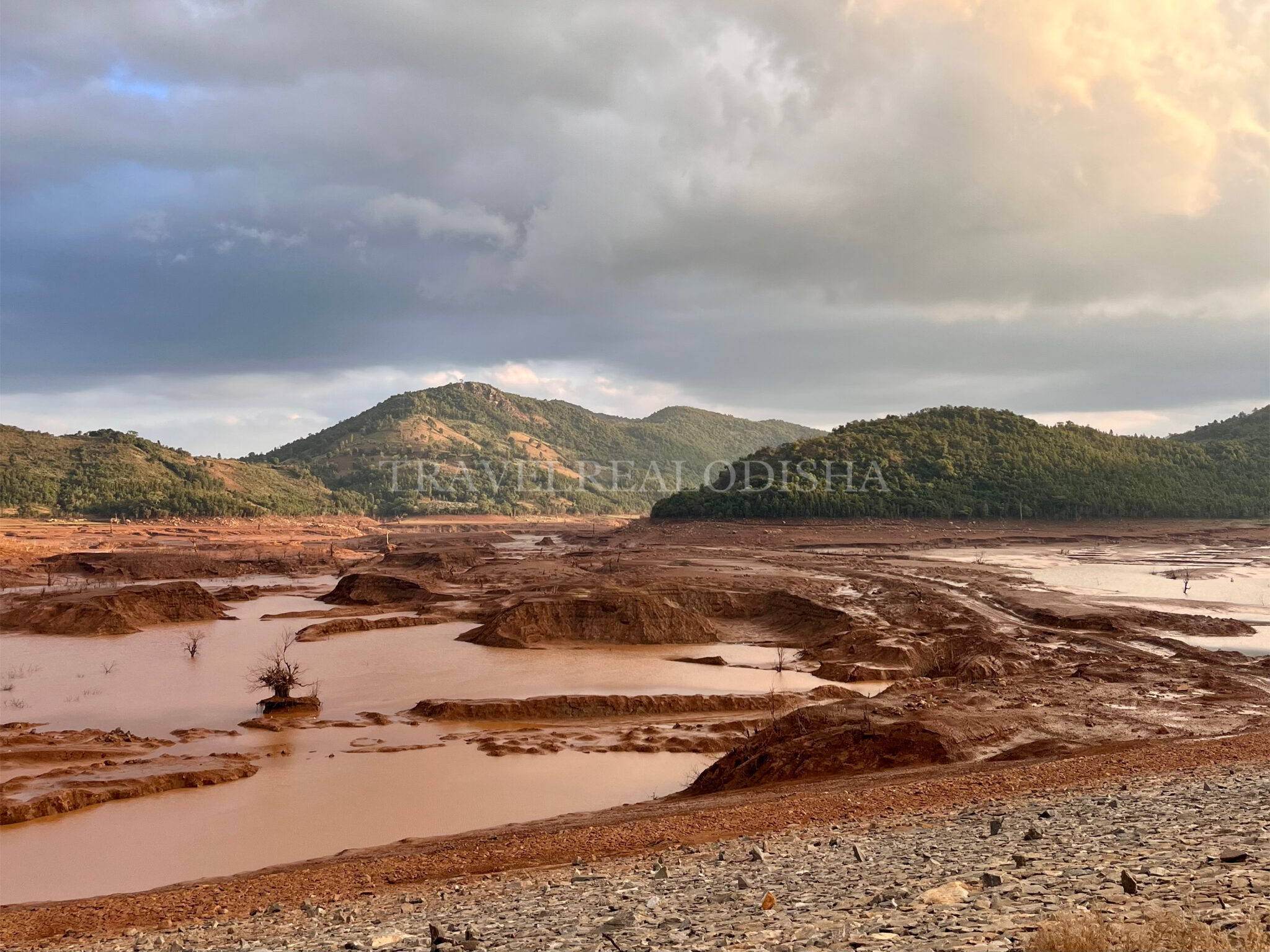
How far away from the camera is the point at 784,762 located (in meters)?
19.9

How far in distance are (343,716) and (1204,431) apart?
175 m

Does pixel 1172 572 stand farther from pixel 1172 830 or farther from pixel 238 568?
pixel 238 568

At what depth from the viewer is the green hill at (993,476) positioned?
104m

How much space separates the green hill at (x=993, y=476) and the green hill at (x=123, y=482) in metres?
70.0

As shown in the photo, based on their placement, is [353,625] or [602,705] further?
[353,625]

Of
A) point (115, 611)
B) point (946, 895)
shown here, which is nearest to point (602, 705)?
point (946, 895)

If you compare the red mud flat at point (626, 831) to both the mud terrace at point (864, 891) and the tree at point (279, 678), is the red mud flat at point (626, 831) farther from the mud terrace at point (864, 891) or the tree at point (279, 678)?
the tree at point (279, 678)

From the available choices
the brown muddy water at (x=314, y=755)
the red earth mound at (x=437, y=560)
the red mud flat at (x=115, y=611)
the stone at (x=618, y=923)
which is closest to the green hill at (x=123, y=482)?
the red earth mound at (x=437, y=560)

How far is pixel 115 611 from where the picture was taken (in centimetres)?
4931

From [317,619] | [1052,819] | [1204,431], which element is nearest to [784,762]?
[1052,819]

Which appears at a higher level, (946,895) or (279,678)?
(946,895)

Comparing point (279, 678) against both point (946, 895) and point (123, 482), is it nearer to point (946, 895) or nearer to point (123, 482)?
point (946, 895)

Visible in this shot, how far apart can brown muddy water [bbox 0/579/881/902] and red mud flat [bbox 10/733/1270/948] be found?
8.11 feet

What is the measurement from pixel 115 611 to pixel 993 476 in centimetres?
9952
